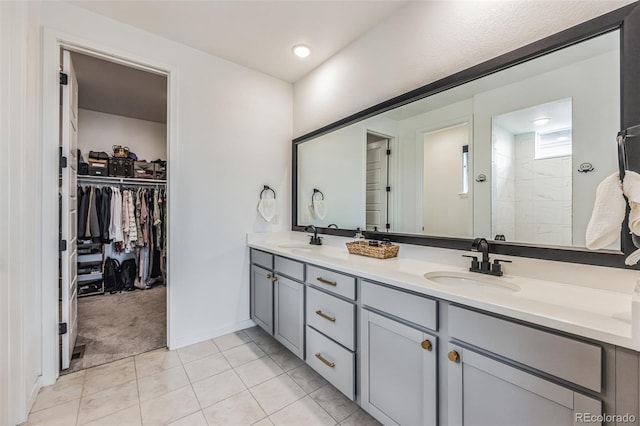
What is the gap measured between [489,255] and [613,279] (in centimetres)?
46

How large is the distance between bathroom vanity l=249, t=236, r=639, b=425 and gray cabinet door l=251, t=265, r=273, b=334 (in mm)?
519

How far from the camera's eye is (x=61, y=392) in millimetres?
1827

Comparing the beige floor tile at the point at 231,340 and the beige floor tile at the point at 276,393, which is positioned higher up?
the beige floor tile at the point at 231,340

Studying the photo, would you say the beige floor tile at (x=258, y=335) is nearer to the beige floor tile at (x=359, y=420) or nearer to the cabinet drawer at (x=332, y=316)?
the cabinet drawer at (x=332, y=316)

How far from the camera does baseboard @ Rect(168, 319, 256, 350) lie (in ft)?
7.91

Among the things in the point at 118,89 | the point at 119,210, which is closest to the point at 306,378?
the point at 119,210

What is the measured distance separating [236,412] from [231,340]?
0.97m

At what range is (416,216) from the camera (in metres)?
1.87

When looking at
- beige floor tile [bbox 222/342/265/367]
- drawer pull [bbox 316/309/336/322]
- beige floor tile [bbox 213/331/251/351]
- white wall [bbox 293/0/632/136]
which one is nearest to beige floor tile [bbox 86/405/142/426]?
beige floor tile [bbox 222/342/265/367]

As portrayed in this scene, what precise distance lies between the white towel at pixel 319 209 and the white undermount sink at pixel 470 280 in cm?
136

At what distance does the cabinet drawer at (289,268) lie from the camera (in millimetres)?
2025

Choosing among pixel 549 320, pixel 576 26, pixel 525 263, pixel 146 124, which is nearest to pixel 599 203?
pixel 549 320

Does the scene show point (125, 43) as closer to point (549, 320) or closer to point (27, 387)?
point (27, 387)

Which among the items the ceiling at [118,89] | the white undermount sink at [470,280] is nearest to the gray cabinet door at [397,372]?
the white undermount sink at [470,280]
